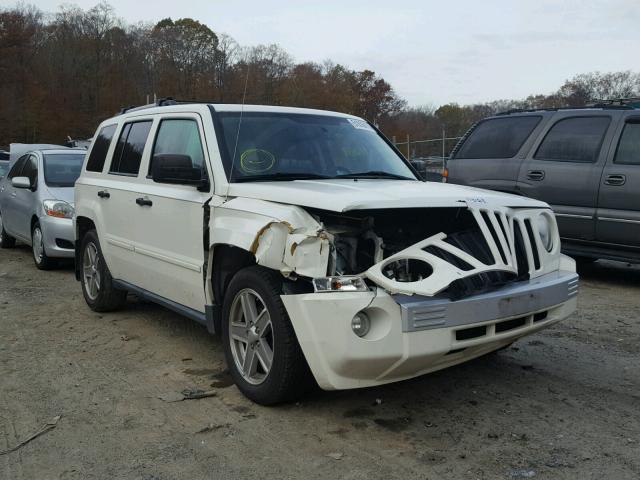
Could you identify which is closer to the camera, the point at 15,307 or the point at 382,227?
the point at 382,227

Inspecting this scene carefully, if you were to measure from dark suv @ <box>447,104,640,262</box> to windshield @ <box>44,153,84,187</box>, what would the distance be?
554 cm

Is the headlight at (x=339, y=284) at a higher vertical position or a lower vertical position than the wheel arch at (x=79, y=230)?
higher

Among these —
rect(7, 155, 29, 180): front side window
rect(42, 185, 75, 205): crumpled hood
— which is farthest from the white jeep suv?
rect(7, 155, 29, 180): front side window

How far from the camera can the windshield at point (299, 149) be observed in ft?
14.0

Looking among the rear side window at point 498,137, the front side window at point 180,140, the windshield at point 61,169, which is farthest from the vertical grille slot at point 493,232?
the windshield at point 61,169

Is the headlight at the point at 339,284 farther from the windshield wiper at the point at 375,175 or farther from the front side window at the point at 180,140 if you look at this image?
the front side window at the point at 180,140

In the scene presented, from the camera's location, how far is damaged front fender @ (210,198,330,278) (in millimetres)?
3225

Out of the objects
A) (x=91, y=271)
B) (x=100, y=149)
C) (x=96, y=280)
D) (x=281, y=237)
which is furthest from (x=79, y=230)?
(x=281, y=237)

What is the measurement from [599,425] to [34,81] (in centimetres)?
5522

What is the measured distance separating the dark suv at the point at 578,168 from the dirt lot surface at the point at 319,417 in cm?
202

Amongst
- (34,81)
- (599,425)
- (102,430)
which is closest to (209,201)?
(102,430)

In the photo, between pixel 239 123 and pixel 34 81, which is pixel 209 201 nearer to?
pixel 239 123

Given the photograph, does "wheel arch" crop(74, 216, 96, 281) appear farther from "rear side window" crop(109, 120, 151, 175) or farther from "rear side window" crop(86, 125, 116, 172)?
"rear side window" crop(109, 120, 151, 175)

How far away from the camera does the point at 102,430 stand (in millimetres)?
3469
